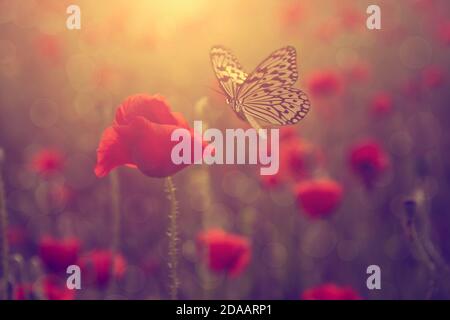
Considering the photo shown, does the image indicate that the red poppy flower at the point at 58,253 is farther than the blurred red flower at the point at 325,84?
No

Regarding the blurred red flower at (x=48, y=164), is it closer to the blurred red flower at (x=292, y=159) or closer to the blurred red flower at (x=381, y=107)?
the blurred red flower at (x=292, y=159)

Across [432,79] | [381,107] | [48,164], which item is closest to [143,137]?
[48,164]

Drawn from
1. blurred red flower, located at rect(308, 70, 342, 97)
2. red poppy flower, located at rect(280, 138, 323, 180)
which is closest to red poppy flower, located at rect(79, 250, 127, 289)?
red poppy flower, located at rect(280, 138, 323, 180)

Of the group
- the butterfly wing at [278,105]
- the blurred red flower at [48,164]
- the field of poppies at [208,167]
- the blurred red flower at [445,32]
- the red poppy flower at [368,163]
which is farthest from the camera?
the blurred red flower at [445,32]

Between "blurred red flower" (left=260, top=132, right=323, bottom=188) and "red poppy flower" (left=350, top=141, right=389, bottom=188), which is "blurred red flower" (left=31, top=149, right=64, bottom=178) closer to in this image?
"blurred red flower" (left=260, top=132, right=323, bottom=188)

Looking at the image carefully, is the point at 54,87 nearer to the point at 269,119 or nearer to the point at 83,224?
the point at 83,224

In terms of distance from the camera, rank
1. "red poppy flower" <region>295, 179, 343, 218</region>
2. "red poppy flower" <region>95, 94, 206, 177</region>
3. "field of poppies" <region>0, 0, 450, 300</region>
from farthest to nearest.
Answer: "red poppy flower" <region>295, 179, 343, 218</region> < "field of poppies" <region>0, 0, 450, 300</region> < "red poppy flower" <region>95, 94, 206, 177</region>

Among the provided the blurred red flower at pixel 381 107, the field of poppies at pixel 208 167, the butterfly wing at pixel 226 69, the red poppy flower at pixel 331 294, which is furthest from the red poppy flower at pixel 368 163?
the butterfly wing at pixel 226 69
